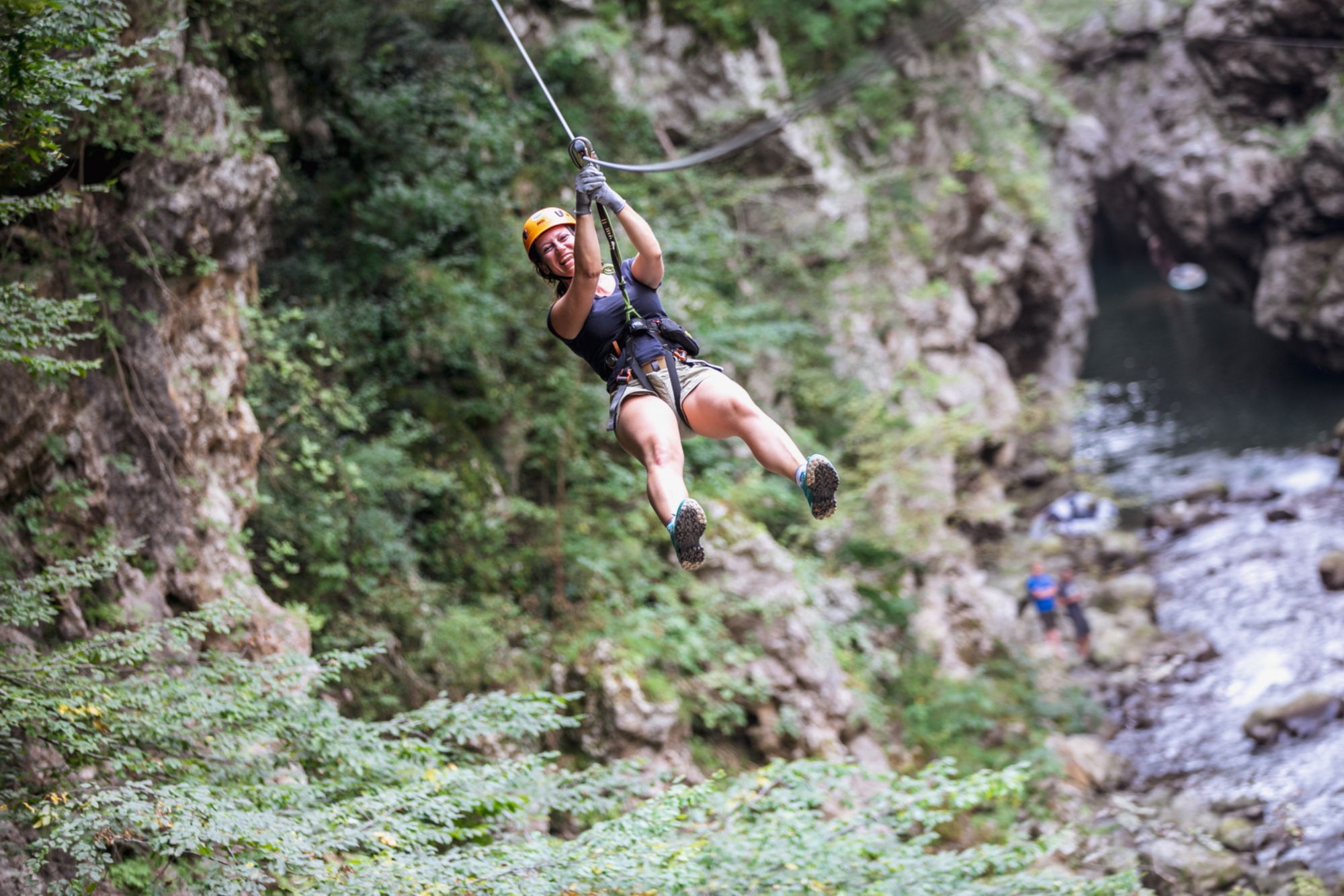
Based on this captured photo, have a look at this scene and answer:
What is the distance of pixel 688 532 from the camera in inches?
141

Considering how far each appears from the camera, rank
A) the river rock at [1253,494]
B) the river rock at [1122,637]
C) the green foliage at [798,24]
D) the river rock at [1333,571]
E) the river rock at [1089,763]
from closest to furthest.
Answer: the river rock at [1089,763] → the river rock at [1333,571] → the river rock at [1122,637] → the green foliage at [798,24] → the river rock at [1253,494]

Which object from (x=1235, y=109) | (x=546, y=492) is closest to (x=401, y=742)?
(x=546, y=492)

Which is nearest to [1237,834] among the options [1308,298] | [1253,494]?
[1253,494]

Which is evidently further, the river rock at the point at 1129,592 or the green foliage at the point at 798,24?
the river rock at the point at 1129,592

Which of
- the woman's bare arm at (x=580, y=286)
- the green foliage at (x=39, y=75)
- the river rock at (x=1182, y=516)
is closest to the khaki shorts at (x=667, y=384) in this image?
the woman's bare arm at (x=580, y=286)

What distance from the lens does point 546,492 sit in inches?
366

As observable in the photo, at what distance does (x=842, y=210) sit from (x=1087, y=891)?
36.3ft

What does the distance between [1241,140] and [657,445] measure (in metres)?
24.4

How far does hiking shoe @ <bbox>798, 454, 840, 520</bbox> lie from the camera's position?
3705 millimetres

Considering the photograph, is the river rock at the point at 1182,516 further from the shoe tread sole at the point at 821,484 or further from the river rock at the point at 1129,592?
the shoe tread sole at the point at 821,484

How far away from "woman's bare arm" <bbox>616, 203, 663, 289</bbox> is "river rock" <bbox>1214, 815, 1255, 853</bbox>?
27.5ft

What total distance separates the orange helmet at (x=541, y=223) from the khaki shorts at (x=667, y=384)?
771mm

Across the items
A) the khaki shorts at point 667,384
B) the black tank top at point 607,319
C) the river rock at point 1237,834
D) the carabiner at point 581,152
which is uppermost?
the carabiner at point 581,152

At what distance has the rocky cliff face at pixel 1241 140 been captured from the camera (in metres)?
20.3
